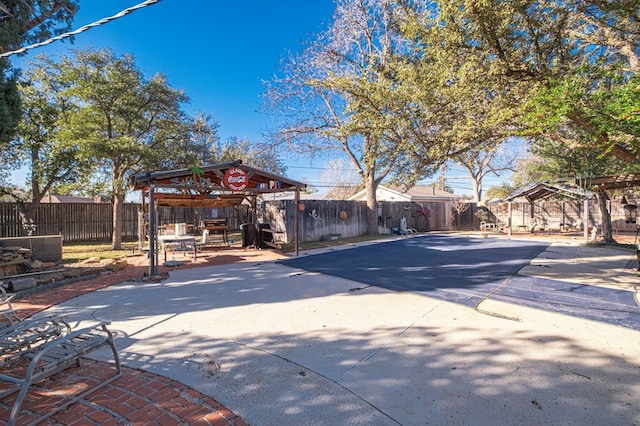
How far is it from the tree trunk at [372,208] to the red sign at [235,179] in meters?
10.0

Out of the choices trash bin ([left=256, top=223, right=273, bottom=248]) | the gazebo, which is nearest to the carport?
the gazebo

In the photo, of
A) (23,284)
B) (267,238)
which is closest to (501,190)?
(267,238)

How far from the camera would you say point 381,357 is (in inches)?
→ 124

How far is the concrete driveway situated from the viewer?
2.35 meters

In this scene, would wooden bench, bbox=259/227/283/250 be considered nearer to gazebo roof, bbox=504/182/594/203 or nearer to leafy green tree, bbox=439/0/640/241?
leafy green tree, bbox=439/0/640/241

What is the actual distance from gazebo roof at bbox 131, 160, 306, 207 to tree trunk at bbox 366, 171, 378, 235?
765 cm

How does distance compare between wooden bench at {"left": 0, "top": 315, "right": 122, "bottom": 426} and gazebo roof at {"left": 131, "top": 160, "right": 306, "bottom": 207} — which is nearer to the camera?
wooden bench at {"left": 0, "top": 315, "right": 122, "bottom": 426}

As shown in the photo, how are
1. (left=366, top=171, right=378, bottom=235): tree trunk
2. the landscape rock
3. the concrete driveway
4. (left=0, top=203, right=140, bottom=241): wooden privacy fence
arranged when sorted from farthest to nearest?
1. (left=366, top=171, right=378, bottom=235): tree trunk
2. (left=0, top=203, right=140, bottom=241): wooden privacy fence
3. the landscape rock
4. the concrete driveway

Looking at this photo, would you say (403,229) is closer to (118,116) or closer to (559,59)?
(559,59)

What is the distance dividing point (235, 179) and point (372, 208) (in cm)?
1062

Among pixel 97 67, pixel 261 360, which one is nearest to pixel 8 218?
pixel 97 67

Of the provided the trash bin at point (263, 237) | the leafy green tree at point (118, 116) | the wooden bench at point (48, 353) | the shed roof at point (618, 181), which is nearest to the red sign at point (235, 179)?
the trash bin at point (263, 237)

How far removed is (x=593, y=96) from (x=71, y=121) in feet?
45.7

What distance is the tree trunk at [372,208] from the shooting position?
1767cm
